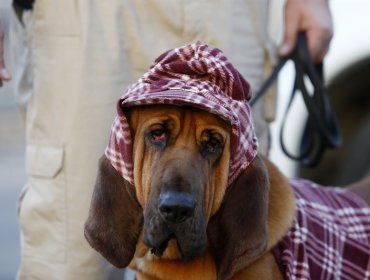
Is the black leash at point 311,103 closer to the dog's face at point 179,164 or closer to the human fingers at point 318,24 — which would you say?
the human fingers at point 318,24

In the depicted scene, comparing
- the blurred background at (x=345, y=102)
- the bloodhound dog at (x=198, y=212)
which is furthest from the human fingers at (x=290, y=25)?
the blurred background at (x=345, y=102)

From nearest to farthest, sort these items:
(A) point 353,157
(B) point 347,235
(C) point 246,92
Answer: (C) point 246,92 → (B) point 347,235 → (A) point 353,157

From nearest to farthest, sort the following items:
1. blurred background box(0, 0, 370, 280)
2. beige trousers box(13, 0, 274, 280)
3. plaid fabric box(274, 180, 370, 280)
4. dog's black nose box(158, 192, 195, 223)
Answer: dog's black nose box(158, 192, 195, 223), plaid fabric box(274, 180, 370, 280), beige trousers box(13, 0, 274, 280), blurred background box(0, 0, 370, 280)

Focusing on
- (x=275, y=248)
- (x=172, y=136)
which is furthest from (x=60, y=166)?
(x=275, y=248)

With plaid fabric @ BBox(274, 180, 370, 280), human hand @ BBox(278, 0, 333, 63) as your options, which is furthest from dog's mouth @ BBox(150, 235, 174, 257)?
human hand @ BBox(278, 0, 333, 63)

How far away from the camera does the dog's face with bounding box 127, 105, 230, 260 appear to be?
2881 mm

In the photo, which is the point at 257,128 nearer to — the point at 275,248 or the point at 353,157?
the point at 275,248

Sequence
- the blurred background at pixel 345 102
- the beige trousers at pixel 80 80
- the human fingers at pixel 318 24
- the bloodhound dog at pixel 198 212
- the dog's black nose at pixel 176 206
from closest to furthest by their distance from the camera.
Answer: the dog's black nose at pixel 176 206, the bloodhound dog at pixel 198 212, the beige trousers at pixel 80 80, the human fingers at pixel 318 24, the blurred background at pixel 345 102

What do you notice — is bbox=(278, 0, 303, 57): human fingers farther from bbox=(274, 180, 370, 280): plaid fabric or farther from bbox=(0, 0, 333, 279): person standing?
bbox=(274, 180, 370, 280): plaid fabric

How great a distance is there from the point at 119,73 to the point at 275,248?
0.82 meters

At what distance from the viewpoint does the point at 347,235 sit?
3396mm

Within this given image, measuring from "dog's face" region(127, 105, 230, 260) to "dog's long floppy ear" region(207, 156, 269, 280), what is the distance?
65 millimetres

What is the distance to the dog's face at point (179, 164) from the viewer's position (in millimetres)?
2881

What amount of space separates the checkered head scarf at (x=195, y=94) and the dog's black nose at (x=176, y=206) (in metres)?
0.25
